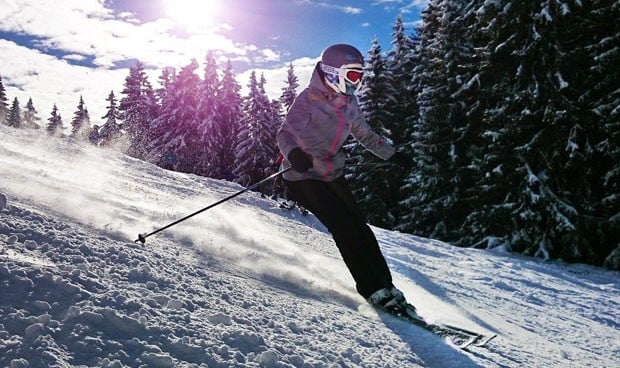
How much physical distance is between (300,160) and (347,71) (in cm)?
98

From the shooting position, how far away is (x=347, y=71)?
4.46 m

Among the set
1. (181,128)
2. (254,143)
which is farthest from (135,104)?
(254,143)

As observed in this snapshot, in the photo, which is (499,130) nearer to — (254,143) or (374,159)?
(374,159)

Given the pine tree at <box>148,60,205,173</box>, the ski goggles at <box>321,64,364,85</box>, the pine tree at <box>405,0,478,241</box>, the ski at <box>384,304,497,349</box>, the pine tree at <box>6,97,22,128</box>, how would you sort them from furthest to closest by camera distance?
the pine tree at <box>6,97,22,128</box>
the pine tree at <box>148,60,205,173</box>
the pine tree at <box>405,0,478,241</box>
the ski goggles at <box>321,64,364,85</box>
the ski at <box>384,304,497,349</box>

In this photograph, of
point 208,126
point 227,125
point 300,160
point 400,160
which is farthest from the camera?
point 227,125

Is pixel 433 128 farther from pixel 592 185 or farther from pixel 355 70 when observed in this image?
pixel 355 70

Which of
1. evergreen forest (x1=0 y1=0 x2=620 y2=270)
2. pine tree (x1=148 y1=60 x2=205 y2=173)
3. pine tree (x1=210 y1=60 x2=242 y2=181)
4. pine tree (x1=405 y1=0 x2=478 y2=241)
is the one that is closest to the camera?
evergreen forest (x1=0 y1=0 x2=620 y2=270)

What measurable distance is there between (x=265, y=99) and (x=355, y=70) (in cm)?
3683

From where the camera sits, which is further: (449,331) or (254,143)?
(254,143)

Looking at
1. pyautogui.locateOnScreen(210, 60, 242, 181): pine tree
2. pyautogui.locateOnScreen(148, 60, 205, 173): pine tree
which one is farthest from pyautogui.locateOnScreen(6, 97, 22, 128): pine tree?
pyautogui.locateOnScreen(210, 60, 242, 181): pine tree

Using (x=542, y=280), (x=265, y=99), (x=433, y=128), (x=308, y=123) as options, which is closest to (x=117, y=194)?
(x=308, y=123)

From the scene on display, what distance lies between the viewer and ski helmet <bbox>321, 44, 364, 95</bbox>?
4.45 metres

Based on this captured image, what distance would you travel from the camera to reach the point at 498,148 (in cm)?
1445

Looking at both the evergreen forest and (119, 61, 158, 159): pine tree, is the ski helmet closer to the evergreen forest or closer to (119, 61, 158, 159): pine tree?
the evergreen forest
